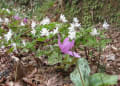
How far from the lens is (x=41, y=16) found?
214 inches

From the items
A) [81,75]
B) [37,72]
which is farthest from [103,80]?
[37,72]

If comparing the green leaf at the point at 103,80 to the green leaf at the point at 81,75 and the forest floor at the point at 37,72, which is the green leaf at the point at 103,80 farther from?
the forest floor at the point at 37,72

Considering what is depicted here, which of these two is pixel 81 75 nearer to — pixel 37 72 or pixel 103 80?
pixel 103 80

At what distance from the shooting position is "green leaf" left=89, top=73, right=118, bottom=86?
107cm

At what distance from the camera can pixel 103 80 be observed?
1.12 meters

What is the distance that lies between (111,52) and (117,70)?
586mm

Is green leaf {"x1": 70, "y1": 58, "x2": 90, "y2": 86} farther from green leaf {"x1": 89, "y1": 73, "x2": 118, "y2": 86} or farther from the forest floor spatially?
the forest floor

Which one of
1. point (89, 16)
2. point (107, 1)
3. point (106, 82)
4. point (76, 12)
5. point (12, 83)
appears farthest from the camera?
point (76, 12)

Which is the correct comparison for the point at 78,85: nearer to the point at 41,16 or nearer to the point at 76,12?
the point at 76,12

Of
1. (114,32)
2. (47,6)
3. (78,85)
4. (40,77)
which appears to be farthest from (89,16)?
(78,85)

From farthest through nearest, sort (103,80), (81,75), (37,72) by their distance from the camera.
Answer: (37,72)
(81,75)
(103,80)

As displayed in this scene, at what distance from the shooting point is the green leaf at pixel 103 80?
1068 millimetres

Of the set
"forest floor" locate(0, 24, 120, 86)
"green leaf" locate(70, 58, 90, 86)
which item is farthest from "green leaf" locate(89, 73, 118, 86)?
"forest floor" locate(0, 24, 120, 86)

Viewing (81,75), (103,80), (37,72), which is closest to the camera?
(103,80)
